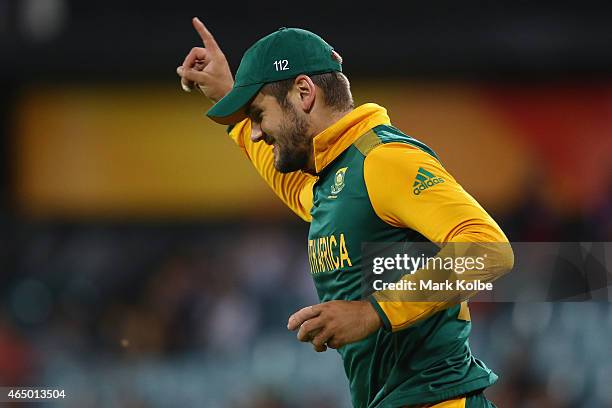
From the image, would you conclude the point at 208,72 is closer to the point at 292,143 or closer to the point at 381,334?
the point at 292,143

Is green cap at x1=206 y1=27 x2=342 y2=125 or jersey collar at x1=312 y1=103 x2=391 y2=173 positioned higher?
green cap at x1=206 y1=27 x2=342 y2=125

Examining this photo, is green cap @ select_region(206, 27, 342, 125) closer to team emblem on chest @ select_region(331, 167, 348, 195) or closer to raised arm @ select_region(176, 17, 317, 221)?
team emblem on chest @ select_region(331, 167, 348, 195)

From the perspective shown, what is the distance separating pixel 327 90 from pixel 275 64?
0.41 feet

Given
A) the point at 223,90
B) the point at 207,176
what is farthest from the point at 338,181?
the point at 207,176

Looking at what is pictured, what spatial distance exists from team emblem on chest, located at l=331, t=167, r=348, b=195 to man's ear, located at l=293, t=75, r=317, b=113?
0.15 meters

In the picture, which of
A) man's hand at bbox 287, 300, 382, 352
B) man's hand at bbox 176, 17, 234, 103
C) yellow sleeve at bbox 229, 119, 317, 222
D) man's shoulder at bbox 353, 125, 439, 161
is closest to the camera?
man's hand at bbox 287, 300, 382, 352

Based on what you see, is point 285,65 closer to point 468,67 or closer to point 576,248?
point 576,248

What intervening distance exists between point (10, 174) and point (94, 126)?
594 mm

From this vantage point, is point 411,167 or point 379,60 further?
point 379,60

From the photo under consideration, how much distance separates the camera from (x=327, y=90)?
198cm

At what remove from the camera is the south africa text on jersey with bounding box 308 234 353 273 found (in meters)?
1.88

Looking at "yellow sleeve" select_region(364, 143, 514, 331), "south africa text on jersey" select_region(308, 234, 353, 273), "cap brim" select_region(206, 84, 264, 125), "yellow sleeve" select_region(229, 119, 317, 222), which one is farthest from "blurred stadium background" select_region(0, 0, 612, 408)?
"yellow sleeve" select_region(364, 143, 514, 331)

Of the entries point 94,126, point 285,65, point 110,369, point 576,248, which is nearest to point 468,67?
point 576,248

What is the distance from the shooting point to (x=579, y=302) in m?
4.75
